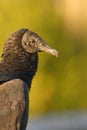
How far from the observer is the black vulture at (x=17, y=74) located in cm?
858

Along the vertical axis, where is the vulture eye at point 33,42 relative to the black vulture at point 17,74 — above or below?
above

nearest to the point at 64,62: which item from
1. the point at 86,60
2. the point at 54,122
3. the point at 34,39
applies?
the point at 86,60

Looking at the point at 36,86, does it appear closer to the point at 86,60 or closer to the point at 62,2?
the point at 86,60

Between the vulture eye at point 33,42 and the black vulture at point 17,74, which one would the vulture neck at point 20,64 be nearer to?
the black vulture at point 17,74

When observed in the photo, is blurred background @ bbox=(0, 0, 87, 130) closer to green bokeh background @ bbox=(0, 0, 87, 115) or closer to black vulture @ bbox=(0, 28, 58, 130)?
green bokeh background @ bbox=(0, 0, 87, 115)

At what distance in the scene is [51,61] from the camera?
18188mm

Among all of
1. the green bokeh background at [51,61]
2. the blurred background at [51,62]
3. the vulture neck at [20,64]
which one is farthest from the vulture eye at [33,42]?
the green bokeh background at [51,61]

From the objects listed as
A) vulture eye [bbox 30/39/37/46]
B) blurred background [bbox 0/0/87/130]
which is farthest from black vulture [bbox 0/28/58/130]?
blurred background [bbox 0/0/87/130]

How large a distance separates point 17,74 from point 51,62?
9.25 metres

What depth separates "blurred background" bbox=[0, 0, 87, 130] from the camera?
1781 cm

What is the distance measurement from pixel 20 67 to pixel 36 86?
883cm

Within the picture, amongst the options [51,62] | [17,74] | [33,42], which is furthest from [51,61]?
[17,74]

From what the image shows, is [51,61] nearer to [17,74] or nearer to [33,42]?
[33,42]

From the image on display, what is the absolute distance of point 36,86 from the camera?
704 inches
